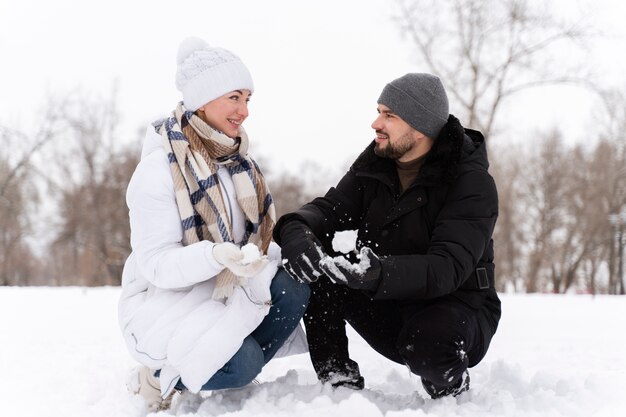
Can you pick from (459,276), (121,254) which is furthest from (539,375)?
(121,254)

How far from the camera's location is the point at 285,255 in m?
2.48

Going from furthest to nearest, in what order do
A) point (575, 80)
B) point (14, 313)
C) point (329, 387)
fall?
point (575, 80), point (14, 313), point (329, 387)

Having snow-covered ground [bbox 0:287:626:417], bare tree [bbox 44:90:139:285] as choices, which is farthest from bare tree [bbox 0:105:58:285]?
snow-covered ground [bbox 0:287:626:417]

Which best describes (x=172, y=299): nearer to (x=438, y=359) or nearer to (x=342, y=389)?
(x=342, y=389)

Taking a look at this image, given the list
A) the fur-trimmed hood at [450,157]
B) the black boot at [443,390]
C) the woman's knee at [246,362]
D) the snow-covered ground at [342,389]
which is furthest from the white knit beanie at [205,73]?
the black boot at [443,390]

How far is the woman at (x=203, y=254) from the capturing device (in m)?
2.27

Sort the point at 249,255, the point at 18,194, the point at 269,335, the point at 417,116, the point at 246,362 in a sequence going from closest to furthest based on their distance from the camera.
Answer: the point at 249,255 < the point at 246,362 < the point at 269,335 < the point at 417,116 < the point at 18,194

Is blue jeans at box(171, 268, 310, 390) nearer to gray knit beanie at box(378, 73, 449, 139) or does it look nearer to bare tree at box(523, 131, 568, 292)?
gray knit beanie at box(378, 73, 449, 139)

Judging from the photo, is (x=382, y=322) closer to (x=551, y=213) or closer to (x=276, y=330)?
(x=276, y=330)

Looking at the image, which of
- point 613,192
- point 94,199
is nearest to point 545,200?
point 613,192

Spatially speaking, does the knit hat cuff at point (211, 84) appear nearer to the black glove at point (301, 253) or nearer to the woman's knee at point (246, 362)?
the black glove at point (301, 253)

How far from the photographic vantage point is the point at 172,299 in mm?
2377

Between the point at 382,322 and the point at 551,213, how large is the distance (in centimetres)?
2577

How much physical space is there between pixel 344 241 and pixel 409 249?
0.90ft
